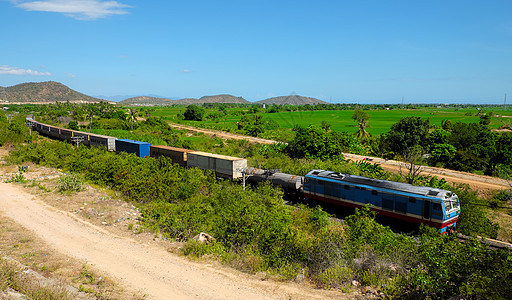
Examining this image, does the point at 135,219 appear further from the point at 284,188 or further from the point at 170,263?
the point at 284,188

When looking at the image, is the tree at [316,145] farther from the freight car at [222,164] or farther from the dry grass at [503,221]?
the dry grass at [503,221]

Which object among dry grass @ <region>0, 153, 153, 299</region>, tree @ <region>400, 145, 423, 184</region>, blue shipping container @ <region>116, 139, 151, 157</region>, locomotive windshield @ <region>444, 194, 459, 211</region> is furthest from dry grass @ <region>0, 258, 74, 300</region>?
blue shipping container @ <region>116, 139, 151, 157</region>

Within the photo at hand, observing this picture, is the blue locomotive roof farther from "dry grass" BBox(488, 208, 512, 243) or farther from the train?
"dry grass" BBox(488, 208, 512, 243)

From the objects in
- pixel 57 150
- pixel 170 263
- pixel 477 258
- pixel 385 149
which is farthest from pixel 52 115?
pixel 477 258

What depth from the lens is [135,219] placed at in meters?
23.1

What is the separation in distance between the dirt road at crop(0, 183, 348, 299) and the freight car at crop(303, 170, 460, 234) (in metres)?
12.7

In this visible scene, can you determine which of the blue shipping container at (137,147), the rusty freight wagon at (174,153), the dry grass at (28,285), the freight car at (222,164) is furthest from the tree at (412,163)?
the blue shipping container at (137,147)

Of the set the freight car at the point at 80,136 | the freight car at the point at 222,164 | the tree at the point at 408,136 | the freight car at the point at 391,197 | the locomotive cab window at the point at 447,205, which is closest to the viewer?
the locomotive cab window at the point at 447,205

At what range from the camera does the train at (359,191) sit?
2173 centimetres

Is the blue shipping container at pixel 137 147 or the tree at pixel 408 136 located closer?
the blue shipping container at pixel 137 147

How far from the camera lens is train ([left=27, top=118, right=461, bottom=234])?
2173 centimetres

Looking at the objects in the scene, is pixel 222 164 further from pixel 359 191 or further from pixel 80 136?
pixel 80 136

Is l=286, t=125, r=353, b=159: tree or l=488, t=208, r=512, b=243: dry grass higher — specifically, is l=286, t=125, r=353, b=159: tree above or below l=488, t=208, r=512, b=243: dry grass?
above

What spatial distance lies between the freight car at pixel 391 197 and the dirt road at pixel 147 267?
1273cm
